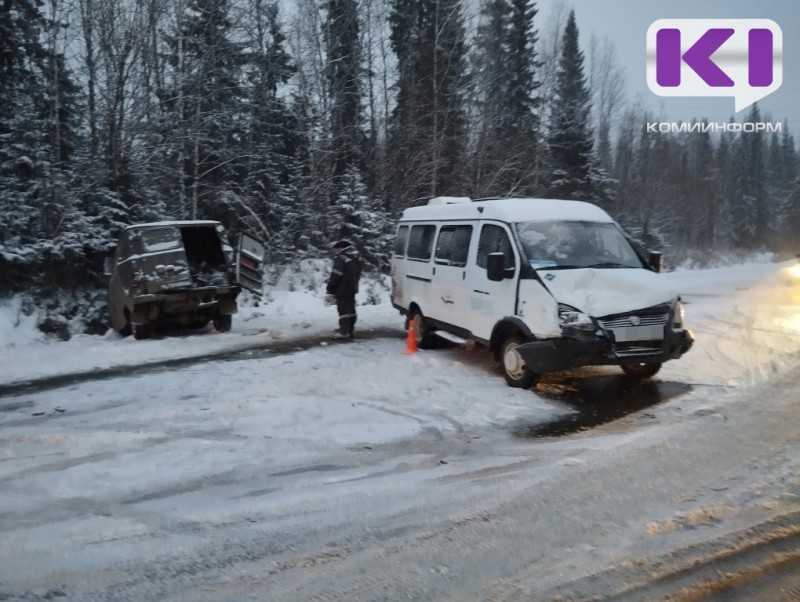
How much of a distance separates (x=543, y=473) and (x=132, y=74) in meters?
17.9

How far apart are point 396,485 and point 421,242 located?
6597 mm

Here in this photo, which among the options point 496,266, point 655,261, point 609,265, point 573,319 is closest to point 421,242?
point 496,266

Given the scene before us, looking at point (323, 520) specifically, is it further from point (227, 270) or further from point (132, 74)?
point (132, 74)

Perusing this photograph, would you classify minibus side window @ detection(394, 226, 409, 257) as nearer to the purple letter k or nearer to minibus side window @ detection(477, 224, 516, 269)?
minibus side window @ detection(477, 224, 516, 269)

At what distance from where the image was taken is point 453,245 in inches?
392

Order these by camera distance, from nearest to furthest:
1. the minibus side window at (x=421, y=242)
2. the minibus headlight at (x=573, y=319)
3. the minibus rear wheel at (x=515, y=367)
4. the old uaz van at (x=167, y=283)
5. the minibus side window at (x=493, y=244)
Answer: the minibus headlight at (x=573, y=319) < the minibus rear wheel at (x=515, y=367) < the minibus side window at (x=493, y=244) < the minibus side window at (x=421, y=242) < the old uaz van at (x=167, y=283)

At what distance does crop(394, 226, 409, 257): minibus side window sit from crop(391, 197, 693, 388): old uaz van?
143 cm

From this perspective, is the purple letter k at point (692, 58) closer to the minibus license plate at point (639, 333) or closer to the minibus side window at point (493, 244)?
the minibus side window at point (493, 244)

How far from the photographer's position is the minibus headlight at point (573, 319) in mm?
7383

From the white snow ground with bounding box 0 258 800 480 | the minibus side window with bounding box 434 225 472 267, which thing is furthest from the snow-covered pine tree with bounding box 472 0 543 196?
the minibus side window with bounding box 434 225 472 267

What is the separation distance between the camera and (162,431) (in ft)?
20.9

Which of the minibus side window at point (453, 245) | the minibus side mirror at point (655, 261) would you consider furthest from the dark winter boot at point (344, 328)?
the minibus side mirror at point (655, 261)

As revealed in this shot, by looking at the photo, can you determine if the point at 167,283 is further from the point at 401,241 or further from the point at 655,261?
the point at 655,261

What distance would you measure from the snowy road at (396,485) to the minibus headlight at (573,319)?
0.93 meters
